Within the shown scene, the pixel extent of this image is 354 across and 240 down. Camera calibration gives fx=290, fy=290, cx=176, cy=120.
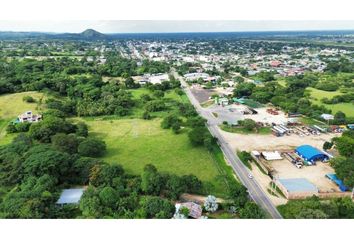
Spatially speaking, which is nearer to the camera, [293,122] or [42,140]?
[42,140]

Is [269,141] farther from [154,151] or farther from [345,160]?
[154,151]

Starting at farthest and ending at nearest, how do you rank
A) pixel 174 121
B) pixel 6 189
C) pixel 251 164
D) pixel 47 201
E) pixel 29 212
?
pixel 174 121
pixel 251 164
pixel 6 189
pixel 47 201
pixel 29 212

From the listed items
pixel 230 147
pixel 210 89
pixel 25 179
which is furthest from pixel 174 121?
pixel 210 89

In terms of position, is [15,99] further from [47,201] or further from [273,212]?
[273,212]

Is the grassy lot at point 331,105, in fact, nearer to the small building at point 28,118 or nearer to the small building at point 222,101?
the small building at point 222,101

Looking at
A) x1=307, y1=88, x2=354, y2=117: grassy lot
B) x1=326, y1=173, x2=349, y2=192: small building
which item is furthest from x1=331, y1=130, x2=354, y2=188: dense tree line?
x1=307, y1=88, x2=354, y2=117: grassy lot

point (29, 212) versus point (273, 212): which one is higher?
point (29, 212)

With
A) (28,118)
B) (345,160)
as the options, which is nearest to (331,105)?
(345,160)

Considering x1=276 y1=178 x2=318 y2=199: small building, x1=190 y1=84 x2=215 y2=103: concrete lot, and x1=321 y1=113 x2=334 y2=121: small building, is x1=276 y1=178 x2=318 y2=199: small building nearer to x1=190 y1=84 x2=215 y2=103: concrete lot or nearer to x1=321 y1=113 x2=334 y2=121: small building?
x1=321 y1=113 x2=334 y2=121: small building

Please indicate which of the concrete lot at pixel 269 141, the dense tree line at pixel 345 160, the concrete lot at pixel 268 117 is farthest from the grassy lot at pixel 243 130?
the dense tree line at pixel 345 160
